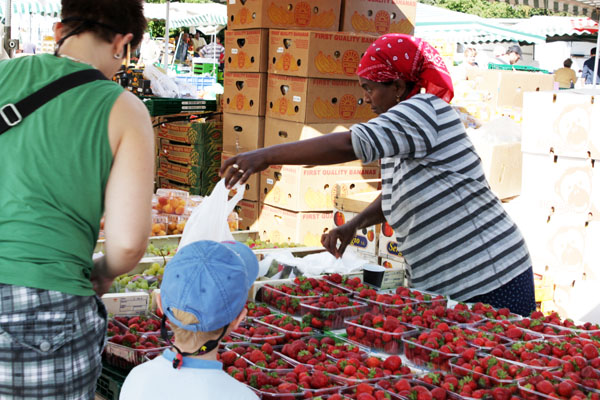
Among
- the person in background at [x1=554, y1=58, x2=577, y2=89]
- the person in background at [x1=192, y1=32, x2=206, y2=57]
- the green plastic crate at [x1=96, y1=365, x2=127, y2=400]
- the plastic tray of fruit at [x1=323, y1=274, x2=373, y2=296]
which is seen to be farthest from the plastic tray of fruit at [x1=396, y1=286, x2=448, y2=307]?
the person in background at [x1=192, y1=32, x2=206, y2=57]

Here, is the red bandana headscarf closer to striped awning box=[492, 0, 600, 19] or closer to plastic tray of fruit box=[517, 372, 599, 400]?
plastic tray of fruit box=[517, 372, 599, 400]

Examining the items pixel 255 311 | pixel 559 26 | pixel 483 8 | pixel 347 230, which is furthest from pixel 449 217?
pixel 483 8

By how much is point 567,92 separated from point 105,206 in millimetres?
4082

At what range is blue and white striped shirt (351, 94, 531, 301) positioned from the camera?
2543mm

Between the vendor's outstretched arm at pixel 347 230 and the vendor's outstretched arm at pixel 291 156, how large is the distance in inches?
32.0

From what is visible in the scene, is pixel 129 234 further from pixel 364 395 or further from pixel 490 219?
pixel 490 219

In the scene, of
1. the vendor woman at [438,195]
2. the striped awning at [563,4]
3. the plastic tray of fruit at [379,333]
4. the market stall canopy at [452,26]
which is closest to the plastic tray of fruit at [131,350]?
the plastic tray of fruit at [379,333]

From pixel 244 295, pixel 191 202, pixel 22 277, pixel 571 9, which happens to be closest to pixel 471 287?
pixel 244 295

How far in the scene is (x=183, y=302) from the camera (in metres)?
1.57

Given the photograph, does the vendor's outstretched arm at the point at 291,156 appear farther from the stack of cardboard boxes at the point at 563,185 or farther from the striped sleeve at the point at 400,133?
the stack of cardboard boxes at the point at 563,185

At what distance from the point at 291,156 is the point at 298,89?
3169 millimetres

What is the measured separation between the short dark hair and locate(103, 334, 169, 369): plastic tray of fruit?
36.2 inches

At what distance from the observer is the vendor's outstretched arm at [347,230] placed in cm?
306

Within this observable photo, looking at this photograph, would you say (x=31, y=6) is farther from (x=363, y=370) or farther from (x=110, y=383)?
(x=363, y=370)
